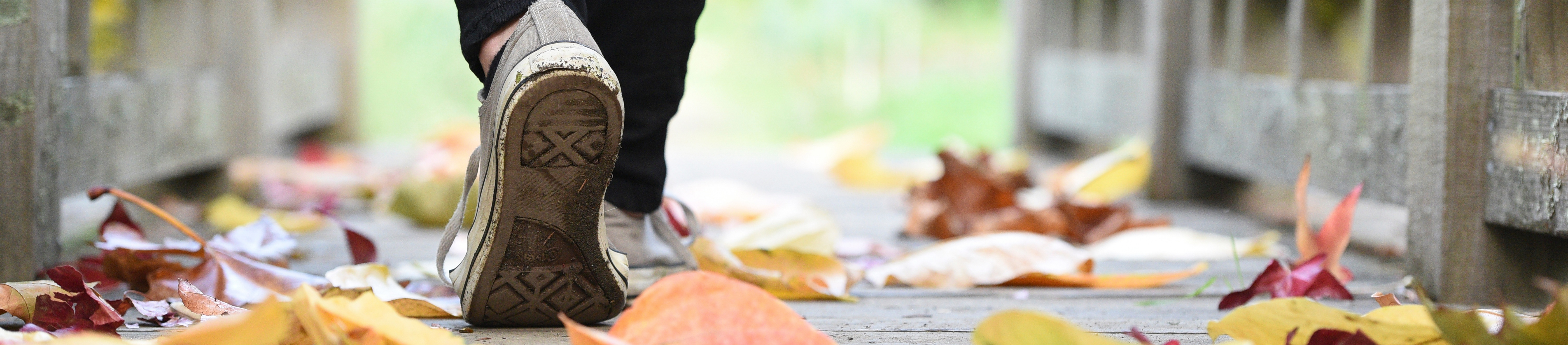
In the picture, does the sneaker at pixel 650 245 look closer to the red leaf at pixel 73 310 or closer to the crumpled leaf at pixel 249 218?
the red leaf at pixel 73 310

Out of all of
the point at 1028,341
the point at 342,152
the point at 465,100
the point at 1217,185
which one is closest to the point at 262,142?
the point at 342,152

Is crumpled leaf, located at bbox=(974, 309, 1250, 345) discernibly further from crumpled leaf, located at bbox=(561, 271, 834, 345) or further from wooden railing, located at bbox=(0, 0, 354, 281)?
wooden railing, located at bbox=(0, 0, 354, 281)

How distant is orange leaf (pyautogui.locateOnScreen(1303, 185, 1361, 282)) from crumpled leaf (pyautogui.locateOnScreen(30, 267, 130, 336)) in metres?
1.04

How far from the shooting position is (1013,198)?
193cm

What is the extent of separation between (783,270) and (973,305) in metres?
0.22

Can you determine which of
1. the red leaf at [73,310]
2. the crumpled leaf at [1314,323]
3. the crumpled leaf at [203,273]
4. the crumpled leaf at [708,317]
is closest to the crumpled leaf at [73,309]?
the red leaf at [73,310]

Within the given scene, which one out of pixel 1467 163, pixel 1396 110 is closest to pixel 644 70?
pixel 1467 163

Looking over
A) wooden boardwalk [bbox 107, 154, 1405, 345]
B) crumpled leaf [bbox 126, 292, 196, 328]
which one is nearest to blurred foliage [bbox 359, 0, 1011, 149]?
wooden boardwalk [bbox 107, 154, 1405, 345]

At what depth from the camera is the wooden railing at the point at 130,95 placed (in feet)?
3.66

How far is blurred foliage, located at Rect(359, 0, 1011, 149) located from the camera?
6.59 metres

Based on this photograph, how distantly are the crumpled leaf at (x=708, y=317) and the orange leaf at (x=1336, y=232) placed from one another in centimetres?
61

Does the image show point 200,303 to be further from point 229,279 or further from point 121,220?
point 121,220

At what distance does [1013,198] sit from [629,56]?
973mm

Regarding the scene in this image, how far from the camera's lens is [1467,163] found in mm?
1186
